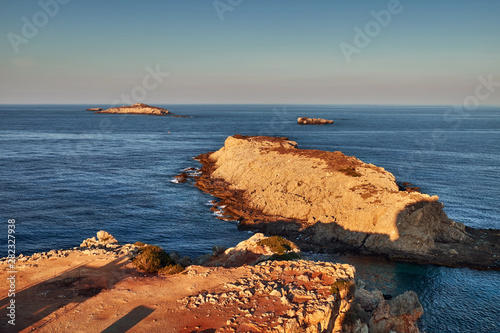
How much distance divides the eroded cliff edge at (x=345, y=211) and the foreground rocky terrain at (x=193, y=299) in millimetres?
19195

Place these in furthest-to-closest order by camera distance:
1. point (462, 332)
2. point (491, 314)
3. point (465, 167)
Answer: point (465, 167) < point (491, 314) < point (462, 332)

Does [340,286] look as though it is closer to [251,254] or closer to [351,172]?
[251,254]

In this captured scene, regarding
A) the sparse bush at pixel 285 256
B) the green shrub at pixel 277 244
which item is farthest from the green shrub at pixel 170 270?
the green shrub at pixel 277 244

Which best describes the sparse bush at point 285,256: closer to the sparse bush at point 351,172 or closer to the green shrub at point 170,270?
the green shrub at point 170,270

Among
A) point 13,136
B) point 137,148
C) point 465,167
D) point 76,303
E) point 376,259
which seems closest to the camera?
point 76,303

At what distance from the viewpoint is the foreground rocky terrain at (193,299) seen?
21391 millimetres

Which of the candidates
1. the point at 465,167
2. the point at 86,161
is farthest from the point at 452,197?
the point at 86,161

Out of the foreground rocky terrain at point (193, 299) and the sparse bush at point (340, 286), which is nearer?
the foreground rocky terrain at point (193, 299)

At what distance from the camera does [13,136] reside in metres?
150

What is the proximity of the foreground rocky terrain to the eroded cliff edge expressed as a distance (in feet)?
63.0

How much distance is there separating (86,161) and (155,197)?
138ft

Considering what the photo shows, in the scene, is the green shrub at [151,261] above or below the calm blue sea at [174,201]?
above

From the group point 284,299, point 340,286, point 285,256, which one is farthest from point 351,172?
point 284,299

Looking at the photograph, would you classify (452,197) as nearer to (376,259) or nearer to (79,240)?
(376,259)
